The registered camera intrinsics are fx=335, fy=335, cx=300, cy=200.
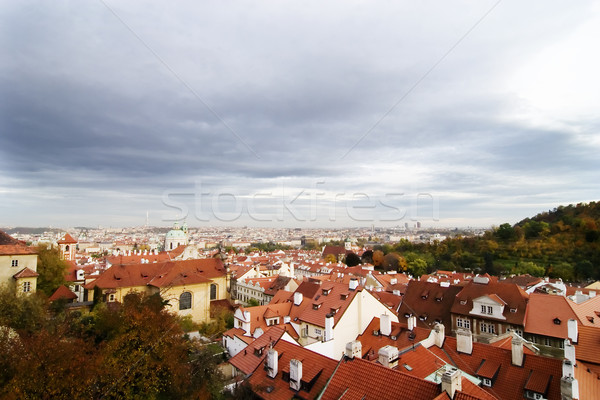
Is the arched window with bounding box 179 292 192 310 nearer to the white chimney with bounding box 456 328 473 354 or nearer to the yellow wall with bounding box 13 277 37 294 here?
the yellow wall with bounding box 13 277 37 294

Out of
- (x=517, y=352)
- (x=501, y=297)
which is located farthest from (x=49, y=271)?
(x=501, y=297)

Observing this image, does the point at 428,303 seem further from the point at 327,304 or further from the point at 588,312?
the point at 327,304

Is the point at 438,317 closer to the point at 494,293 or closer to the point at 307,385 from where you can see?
the point at 494,293

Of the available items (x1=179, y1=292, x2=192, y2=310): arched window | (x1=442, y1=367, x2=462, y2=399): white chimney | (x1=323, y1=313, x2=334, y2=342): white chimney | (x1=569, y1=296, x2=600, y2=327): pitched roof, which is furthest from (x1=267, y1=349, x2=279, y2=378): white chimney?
(x1=179, y1=292, x2=192, y2=310): arched window

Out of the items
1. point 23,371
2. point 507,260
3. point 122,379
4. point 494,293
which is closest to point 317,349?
point 122,379

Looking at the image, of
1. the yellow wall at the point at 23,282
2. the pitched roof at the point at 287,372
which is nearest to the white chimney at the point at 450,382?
the pitched roof at the point at 287,372

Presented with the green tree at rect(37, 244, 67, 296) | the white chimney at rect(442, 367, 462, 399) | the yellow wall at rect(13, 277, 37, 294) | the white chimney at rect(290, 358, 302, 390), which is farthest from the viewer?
the green tree at rect(37, 244, 67, 296)
